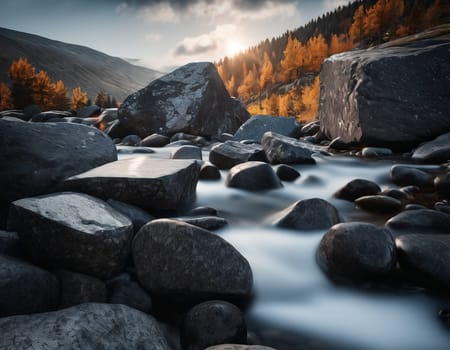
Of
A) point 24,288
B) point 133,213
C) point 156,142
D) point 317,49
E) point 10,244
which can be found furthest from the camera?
point 317,49

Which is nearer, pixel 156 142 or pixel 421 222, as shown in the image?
pixel 421 222

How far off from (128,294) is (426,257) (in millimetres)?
2111

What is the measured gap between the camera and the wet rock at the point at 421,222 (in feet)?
9.34

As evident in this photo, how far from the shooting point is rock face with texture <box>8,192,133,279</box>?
1.96 m

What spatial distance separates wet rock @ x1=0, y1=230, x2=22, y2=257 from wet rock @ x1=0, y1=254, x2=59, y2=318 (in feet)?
0.61

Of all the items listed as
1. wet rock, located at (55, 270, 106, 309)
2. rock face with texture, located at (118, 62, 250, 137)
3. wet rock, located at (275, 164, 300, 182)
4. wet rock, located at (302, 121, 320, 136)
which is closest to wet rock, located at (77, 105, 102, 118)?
rock face with texture, located at (118, 62, 250, 137)

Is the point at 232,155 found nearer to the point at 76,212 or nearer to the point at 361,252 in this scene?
the point at 361,252

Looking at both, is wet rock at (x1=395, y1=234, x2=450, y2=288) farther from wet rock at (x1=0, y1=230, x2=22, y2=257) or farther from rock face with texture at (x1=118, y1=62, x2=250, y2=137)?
rock face with texture at (x1=118, y1=62, x2=250, y2=137)

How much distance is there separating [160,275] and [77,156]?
6.88 feet

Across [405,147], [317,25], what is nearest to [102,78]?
[317,25]

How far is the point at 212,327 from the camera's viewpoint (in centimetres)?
178

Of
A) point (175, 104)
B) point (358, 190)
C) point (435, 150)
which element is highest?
point (175, 104)

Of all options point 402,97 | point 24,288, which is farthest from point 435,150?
point 24,288

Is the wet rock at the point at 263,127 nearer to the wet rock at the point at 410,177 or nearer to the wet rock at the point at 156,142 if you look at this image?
the wet rock at the point at 156,142
